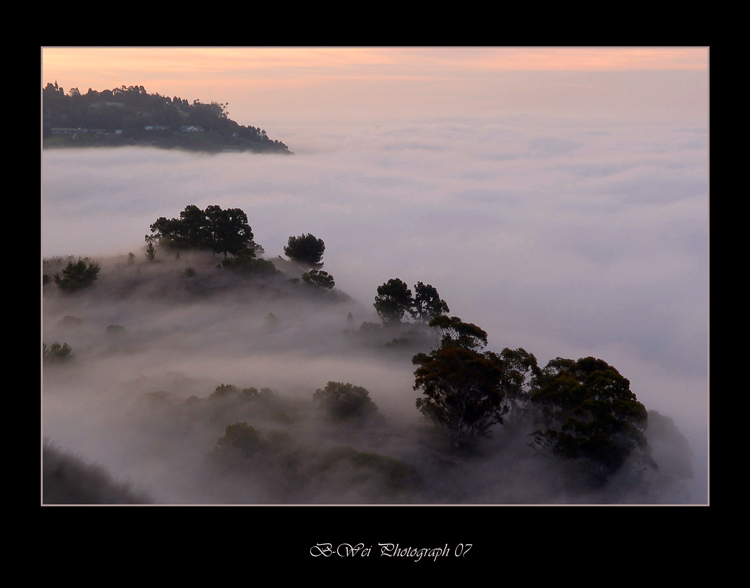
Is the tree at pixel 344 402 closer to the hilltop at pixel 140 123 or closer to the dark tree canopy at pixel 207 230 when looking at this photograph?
the dark tree canopy at pixel 207 230

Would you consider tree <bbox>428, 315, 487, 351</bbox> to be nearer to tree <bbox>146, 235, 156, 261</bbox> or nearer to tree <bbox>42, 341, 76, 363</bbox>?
tree <bbox>42, 341, 76, 363</bbox>

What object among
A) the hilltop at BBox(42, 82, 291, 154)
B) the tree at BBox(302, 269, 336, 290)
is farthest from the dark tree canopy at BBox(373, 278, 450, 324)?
the hilltop at BBox(42, 82, 291, 154)

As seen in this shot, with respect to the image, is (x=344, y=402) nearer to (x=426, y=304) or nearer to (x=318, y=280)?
(x=426, y=304)

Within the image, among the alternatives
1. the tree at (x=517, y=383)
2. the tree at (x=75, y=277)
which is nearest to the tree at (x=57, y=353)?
the tree at (x=75, y=277)

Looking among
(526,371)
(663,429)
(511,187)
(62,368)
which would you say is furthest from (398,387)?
(511,187)

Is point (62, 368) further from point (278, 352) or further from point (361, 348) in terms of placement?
point (361, 348)

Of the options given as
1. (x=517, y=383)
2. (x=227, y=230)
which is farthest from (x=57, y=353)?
(x=517, y=383)
